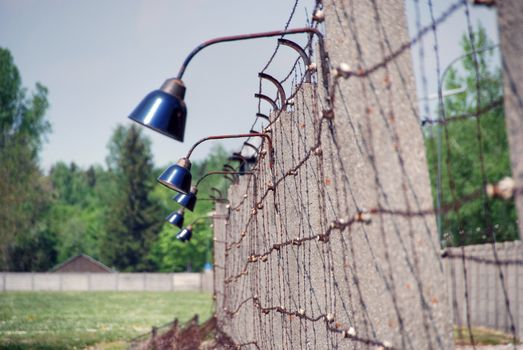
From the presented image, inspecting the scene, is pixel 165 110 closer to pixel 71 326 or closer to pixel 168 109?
pixel 168 109

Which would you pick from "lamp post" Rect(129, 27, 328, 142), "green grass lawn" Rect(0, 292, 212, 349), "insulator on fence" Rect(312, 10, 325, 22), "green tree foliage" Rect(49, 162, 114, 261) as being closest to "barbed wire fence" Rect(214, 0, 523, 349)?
"insulator on fence" Rect(312, 10, 325, 22)

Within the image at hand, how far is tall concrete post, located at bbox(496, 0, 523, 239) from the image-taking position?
1.75m

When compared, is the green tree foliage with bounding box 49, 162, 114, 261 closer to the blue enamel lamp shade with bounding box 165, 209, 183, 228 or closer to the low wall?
the low wall

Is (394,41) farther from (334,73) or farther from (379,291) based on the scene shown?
(379,291)

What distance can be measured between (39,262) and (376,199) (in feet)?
230

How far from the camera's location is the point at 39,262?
68625mm

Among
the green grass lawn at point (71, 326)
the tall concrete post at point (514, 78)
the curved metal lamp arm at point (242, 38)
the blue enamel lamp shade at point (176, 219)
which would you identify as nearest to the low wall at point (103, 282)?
the green grass lawn at point (71, 326)

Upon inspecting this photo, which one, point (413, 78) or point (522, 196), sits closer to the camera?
point (522, 196)

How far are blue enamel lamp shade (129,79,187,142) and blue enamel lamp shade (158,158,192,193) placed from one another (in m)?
2.17

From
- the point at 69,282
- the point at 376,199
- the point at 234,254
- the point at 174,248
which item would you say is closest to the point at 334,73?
the point at 376,199

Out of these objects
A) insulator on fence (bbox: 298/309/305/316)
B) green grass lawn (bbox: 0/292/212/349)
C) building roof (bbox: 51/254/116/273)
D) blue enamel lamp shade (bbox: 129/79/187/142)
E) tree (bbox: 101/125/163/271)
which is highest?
tree (bbox: 101/125/163/271)

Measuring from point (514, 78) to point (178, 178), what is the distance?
13.2ft

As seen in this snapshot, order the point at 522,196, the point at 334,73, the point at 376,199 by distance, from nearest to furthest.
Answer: the point at 522,196 < the point at 376,199 < the point at 334,73

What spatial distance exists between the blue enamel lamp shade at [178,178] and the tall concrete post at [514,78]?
3.85 m
